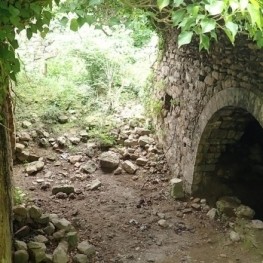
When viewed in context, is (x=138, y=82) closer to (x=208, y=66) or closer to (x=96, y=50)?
(x=96, y=50)

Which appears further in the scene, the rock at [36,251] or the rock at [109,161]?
the rock at [109,161]

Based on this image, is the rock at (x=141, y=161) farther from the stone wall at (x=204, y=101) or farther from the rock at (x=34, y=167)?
the rock at (x=34, y=167)

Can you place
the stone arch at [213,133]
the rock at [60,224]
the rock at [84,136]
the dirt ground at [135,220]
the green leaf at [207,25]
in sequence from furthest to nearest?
the rock at [84,136], the stone arch at [213,133], the dirt ground at [135,220], the rock at [60,224], the green leaf at [207,25]

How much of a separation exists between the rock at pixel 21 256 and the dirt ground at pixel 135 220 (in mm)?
922

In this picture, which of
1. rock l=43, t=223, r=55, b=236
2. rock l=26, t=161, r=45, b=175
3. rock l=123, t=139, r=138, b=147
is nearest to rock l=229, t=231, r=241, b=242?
rock l=43, t=223, r=55, b=236

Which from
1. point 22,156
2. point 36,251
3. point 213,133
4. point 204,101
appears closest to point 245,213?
point 213,133

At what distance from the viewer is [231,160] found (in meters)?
6.04

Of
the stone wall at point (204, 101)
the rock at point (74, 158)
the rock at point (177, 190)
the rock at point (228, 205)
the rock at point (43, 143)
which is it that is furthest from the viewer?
the rock at point (43, 143)

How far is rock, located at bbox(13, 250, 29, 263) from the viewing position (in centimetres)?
366

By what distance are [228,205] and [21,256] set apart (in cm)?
291

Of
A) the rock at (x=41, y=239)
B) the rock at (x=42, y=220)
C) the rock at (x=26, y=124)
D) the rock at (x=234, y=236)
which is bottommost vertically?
Answer: the rock at (x=234, y=236)

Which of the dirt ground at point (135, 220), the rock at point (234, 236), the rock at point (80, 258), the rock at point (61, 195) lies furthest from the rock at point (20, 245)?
the rock at point (234, 236)

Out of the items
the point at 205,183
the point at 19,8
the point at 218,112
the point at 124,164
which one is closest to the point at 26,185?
the point at 124,164

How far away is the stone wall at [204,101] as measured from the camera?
418 centimetres
